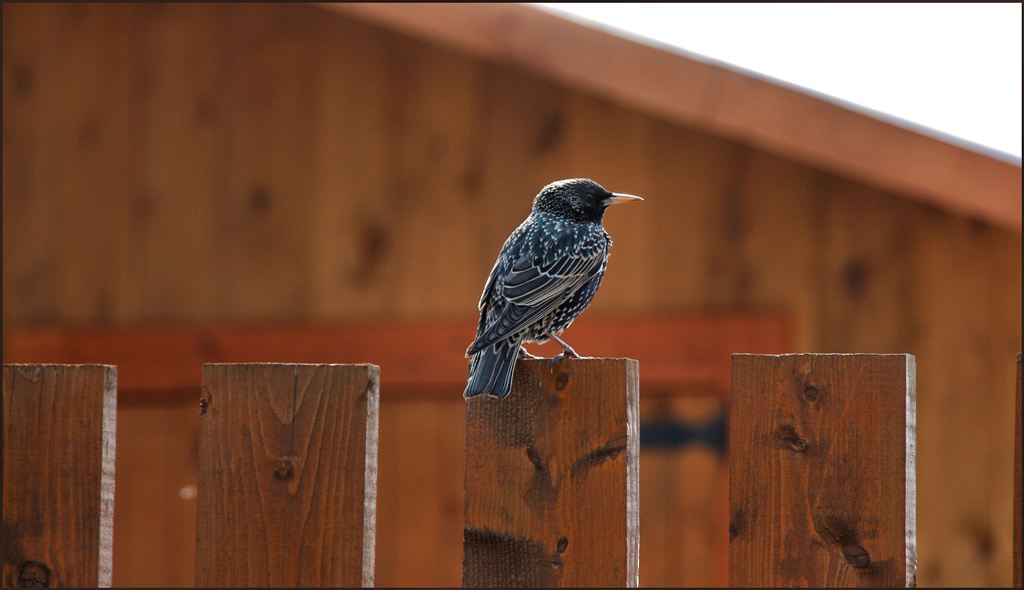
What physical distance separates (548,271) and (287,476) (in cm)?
139

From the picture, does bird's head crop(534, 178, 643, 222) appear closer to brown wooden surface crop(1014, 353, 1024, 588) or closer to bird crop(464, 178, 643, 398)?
bird crop(464, 178, 643, 398)

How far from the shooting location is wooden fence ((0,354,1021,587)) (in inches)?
79.0

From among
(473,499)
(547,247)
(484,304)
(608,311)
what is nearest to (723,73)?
(608,311)

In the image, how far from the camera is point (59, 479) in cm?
215

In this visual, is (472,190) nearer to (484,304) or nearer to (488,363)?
(484,304)

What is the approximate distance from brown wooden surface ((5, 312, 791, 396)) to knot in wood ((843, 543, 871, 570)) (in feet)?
9.44

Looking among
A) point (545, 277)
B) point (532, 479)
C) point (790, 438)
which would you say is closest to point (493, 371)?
point (532, 479)

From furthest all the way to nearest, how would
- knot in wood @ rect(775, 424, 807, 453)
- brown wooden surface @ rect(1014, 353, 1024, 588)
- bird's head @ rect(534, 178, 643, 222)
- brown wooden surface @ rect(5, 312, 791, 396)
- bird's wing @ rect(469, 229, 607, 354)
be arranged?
brown wooden surface @ rect(5, 312, 791, 396), bird's head @ rect(534, 178, 643, 222), bird's wing @ rect(469, 229, 607, 354), knot in wood @ rect(775, 424, 807, 453), brown wooden surface @ rect(1014, 353, 1024, 588)

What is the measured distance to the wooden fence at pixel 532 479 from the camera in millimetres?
2006

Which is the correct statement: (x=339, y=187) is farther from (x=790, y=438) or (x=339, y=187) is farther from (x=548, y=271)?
(x=790, y=438)

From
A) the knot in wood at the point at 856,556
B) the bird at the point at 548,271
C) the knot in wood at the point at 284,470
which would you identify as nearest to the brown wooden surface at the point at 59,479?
the knot in wood at the point at 284,470

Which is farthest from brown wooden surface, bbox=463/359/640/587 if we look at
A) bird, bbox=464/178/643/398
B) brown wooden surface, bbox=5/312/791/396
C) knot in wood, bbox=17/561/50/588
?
brown wooden surface, bbox=5/312/791/396

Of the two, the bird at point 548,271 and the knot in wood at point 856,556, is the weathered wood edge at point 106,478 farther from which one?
the knot in wood at point 856,556

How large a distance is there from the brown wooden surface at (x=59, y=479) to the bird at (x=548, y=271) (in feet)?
2.74
